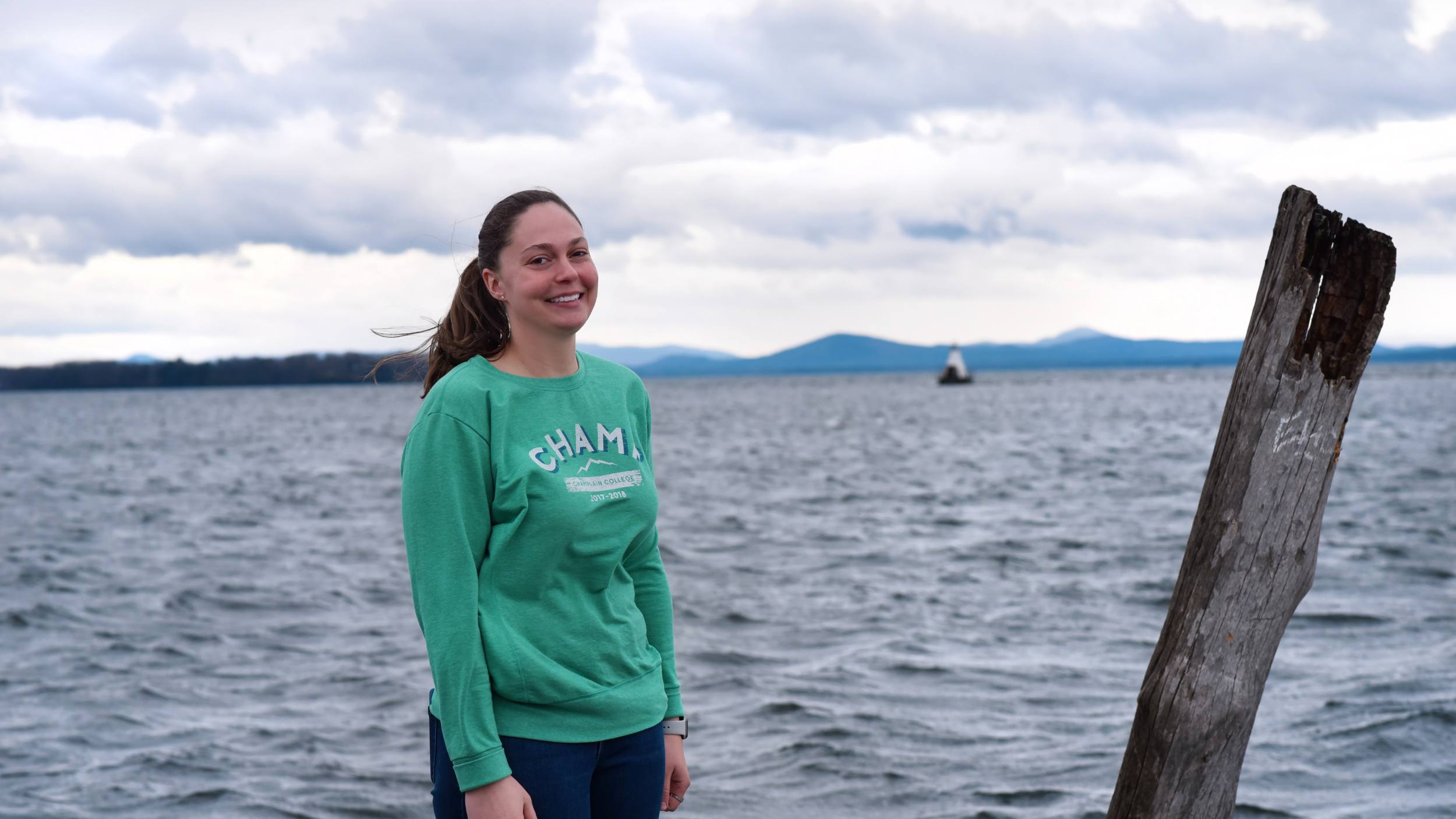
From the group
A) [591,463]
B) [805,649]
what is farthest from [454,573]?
[805,649]

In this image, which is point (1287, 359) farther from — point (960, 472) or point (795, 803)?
point (960, 472)

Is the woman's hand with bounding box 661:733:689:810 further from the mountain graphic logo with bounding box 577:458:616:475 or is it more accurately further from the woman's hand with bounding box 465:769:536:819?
the mountain graphic logo with bounding box 577:458:616:475

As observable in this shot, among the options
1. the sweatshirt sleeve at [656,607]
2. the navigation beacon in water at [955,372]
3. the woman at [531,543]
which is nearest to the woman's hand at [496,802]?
the woman at [531,543]

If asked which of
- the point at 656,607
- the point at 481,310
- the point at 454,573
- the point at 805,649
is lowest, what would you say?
the point at 805,649

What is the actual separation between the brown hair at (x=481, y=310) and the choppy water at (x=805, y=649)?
16.9 ft

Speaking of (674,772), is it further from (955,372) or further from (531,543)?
(955,372)

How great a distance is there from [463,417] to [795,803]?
221 inches

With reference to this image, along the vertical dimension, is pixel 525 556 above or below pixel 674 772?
above

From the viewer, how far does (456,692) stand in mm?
2562

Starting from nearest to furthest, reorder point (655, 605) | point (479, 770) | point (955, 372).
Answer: point (479, 770)
point (655, 605)
point (955, 372)

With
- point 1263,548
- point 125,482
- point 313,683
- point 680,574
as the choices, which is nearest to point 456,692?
point 1263,548

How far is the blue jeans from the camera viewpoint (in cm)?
269

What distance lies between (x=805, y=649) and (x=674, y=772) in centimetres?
855

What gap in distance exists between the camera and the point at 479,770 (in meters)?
2.57
